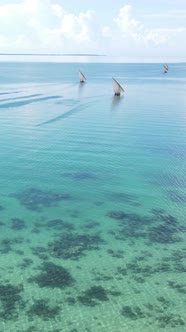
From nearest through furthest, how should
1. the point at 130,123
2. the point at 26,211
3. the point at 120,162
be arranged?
the point at 26,211 → the point at 120,162 → the point at 130,123

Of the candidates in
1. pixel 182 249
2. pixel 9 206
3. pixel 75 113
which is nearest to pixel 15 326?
pixel 182 249

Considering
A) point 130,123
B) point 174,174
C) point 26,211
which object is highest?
point 130,123

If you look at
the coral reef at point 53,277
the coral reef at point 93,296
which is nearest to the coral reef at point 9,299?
the coral reef at point 53,277

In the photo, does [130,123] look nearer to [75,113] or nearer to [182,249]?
[75,113]

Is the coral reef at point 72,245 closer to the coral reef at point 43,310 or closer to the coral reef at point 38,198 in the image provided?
the coral reef at point 43,310

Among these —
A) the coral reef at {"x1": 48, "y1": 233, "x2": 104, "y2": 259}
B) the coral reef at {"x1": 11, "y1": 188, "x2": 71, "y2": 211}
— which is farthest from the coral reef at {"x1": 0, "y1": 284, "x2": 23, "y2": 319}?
the coral reef at {"x1": 11, "y1": 188, "x2": 71, "y2": 211}

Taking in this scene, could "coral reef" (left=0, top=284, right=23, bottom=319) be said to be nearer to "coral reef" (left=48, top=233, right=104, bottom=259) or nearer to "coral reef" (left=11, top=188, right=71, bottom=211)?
"coral reef" (left=48, top=233, right=104, bottom=259)

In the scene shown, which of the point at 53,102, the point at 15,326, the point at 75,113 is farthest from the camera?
the point at 53,102

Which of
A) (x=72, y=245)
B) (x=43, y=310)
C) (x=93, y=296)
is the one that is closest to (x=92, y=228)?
(x=72, y=245)

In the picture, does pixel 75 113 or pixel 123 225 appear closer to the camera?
pixel 123 225
